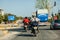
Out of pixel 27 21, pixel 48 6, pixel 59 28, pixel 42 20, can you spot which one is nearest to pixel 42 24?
pixel 42 20

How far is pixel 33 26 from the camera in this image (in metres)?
21.7

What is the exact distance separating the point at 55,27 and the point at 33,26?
1246cm

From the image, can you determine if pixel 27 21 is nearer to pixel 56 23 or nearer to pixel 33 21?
pixel 33 21

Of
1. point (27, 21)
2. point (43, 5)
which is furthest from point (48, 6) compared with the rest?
point (27, 21)

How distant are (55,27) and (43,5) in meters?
71.6

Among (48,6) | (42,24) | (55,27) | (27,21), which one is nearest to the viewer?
(27,21)

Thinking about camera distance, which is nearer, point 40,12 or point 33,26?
point 33,26

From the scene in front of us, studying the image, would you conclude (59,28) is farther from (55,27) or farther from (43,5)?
(43,5)

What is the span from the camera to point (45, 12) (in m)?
54.6

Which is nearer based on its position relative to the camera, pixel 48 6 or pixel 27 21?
pixel 27 21

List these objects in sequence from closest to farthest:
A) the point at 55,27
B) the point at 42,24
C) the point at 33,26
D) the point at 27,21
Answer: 1. the point at 33,26
2. the point at 27,21
3. the point at 55,27
4. the point at 42,24

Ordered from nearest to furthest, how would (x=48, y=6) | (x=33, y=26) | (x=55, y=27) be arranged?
(x=33, y=26), (x=55, y=27), (x=48, y=6)

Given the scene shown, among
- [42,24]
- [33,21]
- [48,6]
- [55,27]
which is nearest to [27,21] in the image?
[33,21]

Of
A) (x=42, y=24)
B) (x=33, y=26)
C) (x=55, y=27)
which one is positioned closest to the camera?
(x=33, y=26)
